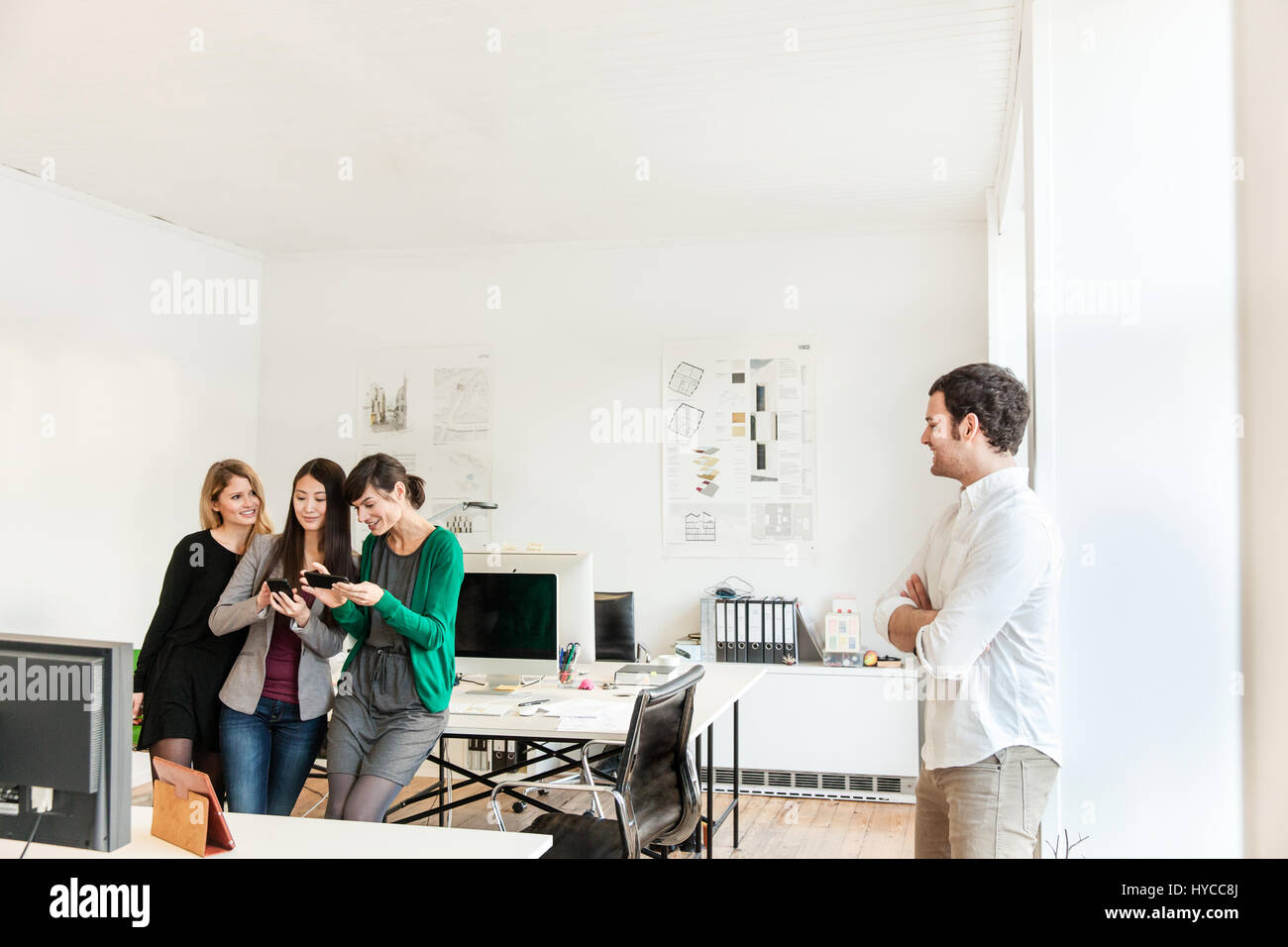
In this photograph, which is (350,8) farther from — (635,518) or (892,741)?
(892,741)

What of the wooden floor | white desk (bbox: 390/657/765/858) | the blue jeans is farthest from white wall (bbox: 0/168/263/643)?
the blue jeans

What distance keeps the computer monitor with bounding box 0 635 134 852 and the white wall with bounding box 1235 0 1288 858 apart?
6.21ft

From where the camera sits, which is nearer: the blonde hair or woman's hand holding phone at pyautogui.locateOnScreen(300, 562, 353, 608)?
woman's hand holding phone at pyautogui.locateOnScreen(300, 562, 353, 608)

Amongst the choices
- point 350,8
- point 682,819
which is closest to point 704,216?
point 350,8

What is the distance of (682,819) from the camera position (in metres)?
2.99

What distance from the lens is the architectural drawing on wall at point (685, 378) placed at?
5.36 m

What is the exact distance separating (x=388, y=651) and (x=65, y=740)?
0.95 metres

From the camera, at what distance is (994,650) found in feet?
6.27

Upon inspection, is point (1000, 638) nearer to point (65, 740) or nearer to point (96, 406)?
point (65, 740)

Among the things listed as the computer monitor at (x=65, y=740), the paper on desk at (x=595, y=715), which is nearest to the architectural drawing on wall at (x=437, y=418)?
the paper on desk at (x=595, y=715)

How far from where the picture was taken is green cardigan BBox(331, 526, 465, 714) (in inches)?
99.1

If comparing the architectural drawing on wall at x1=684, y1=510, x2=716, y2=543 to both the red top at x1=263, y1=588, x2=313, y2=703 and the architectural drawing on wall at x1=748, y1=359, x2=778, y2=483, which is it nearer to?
the architectural drawing on wall at x1=748, y1=359, x2=778, y2=483

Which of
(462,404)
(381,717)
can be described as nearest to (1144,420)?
(381,717)

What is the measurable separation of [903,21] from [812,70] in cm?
39
